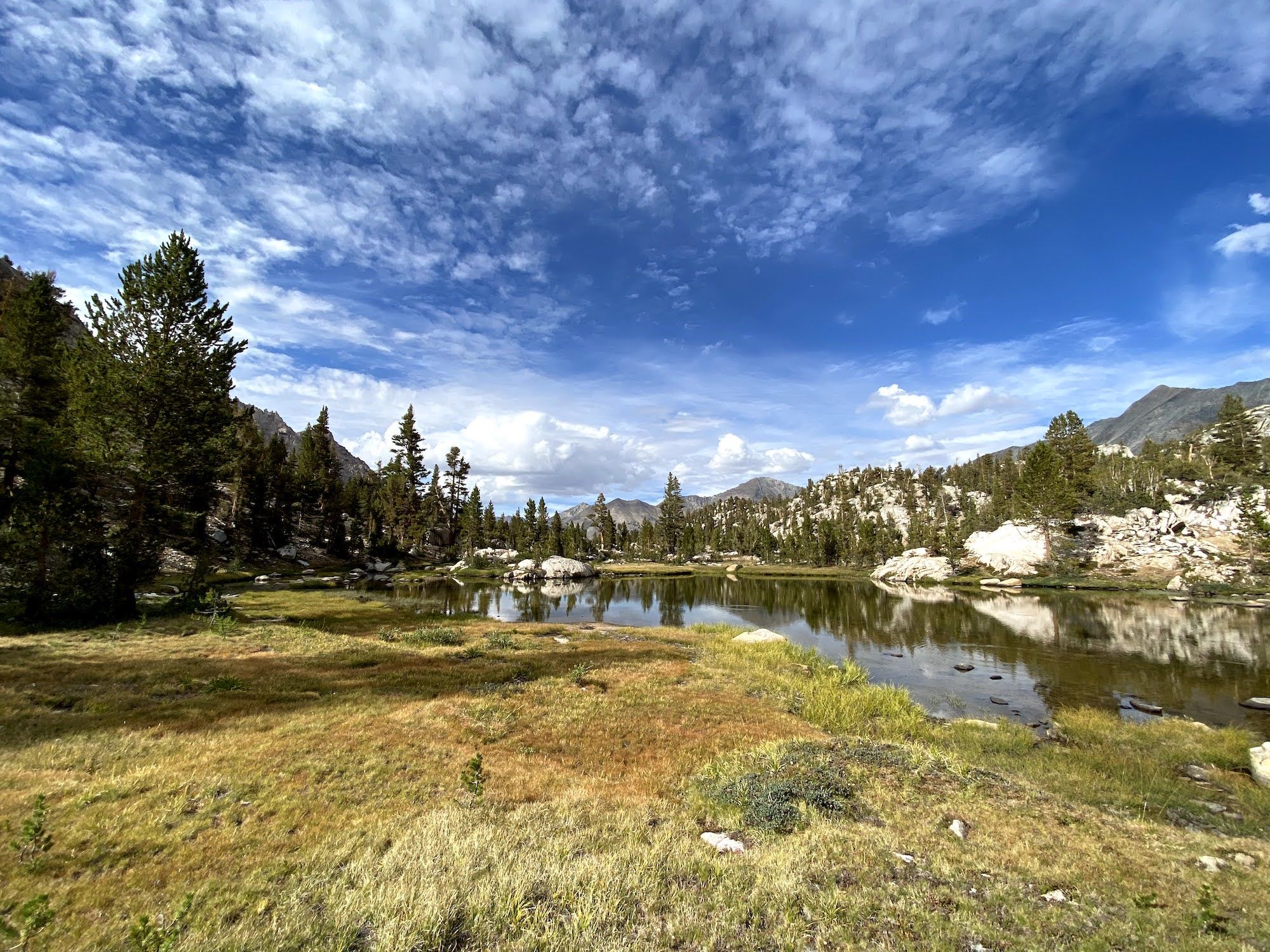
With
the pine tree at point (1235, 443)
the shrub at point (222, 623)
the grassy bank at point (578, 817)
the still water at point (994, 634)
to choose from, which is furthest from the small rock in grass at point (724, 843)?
the pine tree at point (1235, 443)

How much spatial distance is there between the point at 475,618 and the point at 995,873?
42.7m

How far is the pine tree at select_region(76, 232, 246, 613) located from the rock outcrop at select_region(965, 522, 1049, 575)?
120825 mm

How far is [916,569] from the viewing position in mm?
109750

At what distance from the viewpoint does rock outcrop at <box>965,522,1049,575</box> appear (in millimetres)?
98438

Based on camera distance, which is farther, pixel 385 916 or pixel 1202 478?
pixel 1202 478

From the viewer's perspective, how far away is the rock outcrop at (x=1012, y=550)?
98.4 meters

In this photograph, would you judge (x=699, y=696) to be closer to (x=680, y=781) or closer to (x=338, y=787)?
(x=680, y=781)

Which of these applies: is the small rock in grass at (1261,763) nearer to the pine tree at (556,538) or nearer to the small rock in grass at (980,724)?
the small rock in grass at (980,724)

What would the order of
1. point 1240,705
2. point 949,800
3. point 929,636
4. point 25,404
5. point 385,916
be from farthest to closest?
1. point 929,636
2. point 25,404
3. point 1240,705
4. point 949,800
5. point 385,916

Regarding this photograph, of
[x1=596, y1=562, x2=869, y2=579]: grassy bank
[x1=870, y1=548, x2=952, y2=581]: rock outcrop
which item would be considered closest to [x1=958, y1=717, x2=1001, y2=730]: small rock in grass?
[x1=870, y1=548, x2=952, y2=581]: rock outcrop

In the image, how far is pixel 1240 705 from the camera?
2394 centimetres

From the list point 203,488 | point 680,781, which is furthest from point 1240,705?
point 203,488

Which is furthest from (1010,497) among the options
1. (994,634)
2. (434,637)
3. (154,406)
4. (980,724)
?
(154,406)

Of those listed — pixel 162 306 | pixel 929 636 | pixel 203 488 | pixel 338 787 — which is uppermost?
pixel 162 306
